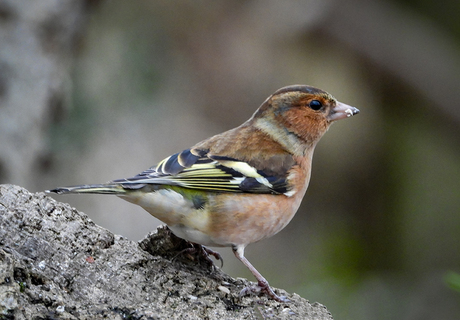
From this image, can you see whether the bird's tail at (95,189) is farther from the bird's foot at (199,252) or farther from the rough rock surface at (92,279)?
the bird's foot at (199,252)

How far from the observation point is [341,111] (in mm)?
4617

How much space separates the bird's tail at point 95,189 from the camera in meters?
3.10

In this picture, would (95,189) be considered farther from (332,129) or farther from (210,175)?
(332,129)

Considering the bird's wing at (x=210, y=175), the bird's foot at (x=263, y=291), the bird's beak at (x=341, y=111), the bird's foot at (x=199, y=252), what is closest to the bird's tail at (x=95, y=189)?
the bird's wing at (x=210, y=175)

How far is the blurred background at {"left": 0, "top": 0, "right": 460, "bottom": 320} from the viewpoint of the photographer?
7637mm

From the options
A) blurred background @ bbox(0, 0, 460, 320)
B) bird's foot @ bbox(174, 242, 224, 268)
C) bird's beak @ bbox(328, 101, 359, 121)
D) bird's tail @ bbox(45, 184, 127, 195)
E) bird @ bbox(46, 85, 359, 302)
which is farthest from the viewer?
blurred background @ bbox(0, 0, 460, 320)

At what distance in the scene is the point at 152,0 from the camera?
31.1 feet

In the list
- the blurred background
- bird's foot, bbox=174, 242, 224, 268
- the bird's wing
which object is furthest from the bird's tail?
the blurred background

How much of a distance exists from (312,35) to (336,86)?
109 centimetres

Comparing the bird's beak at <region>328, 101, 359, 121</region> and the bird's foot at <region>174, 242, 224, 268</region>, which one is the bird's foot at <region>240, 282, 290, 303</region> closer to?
the bird's foot at <region>174, 242, 224, 268</region>

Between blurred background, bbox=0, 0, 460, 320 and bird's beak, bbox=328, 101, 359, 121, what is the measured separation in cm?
331

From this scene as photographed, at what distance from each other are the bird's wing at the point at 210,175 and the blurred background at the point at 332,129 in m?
2.86

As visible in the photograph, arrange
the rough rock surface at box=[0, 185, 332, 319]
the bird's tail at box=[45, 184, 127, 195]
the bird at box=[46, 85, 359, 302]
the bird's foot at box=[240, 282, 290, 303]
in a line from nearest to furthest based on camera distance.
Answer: the rough rock surface at box=[0, 185, 332, 319] → the bird's tail at box=[45, 184, 127, 195] → the bird's foot at box=[240, 282, 290, 303] → the bird at box=[46, 85, 359, 302]

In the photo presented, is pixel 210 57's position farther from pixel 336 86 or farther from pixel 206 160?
Result: pixel 206 160
